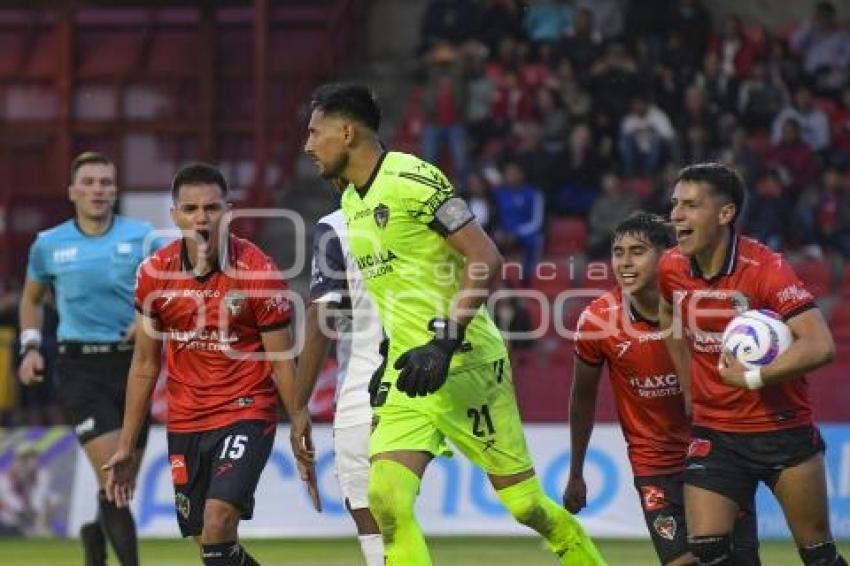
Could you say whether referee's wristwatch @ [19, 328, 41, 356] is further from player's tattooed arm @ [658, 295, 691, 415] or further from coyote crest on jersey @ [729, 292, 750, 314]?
coyote crest on jersey @ [729, 292, 750, 314]

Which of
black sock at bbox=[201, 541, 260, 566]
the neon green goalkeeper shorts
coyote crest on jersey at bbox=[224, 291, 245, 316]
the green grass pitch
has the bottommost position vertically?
the green grass pitch

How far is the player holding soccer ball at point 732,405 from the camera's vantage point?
28.1ft

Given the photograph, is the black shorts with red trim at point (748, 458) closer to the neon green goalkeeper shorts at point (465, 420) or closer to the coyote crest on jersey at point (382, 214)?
the neon green goalkeeper shorts at point (465, 420)

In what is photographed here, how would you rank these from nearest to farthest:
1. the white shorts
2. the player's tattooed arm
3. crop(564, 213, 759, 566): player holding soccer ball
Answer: the player's tattooed arm, crop(564, 213, 759, 566): player holding soccer ball, the white shorts

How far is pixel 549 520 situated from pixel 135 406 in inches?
86.5

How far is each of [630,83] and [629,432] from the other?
11612 mm

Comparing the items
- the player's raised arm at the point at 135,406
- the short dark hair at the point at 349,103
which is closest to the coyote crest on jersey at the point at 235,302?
the player's raised arm at the point at 135,406

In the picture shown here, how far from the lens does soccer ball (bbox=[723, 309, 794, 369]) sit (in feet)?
27.1

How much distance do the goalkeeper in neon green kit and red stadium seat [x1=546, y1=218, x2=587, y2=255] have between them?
36.2 feet

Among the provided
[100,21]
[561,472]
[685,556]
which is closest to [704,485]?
[685,556]

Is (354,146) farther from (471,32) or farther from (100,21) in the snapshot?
(100,21)

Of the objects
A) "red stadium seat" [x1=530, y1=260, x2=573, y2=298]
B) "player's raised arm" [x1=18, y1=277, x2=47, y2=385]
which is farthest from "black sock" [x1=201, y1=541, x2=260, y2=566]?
"red stadium seat" [x1=530, y1=260, x2=573, y2=298]

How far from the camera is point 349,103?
28.6 feet

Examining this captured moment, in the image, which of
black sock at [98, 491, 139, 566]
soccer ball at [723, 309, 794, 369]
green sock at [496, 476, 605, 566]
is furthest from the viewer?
black sock at [98, 491, 139, 566]
